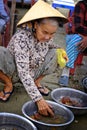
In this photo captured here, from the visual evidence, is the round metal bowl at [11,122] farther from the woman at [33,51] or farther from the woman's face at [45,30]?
the woman's face at [45,30]

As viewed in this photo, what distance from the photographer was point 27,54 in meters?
2.68

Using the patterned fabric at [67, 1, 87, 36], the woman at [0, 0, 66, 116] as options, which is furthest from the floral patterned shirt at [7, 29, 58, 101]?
the patterned fabric at [67, 1, 87, 36]

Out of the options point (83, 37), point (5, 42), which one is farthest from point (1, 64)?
point (5, 42)

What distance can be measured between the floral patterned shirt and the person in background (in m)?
0.59

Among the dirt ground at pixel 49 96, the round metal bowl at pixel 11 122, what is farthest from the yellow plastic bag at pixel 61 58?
the round metal bowl at pixel 11 122

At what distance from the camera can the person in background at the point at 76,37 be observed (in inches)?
141

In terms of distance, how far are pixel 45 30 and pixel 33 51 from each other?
15.3 inches

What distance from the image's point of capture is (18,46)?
2656 mm

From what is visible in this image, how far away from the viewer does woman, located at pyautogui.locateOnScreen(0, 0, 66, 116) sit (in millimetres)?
2504

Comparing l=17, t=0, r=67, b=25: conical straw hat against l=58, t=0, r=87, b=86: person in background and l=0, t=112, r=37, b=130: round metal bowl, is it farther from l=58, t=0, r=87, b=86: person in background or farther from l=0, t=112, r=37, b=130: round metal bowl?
l=58, t=0, r=87, b=86: person in background

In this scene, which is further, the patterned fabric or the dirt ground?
the patterned fabric

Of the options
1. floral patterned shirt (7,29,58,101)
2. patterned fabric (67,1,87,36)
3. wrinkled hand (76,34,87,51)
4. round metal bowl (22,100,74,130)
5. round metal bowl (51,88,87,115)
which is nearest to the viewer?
round metal bowl (22,100,74,130)

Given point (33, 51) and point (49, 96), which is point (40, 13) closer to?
point (33, 51)

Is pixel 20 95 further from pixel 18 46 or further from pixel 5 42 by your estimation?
pixel 5 42
